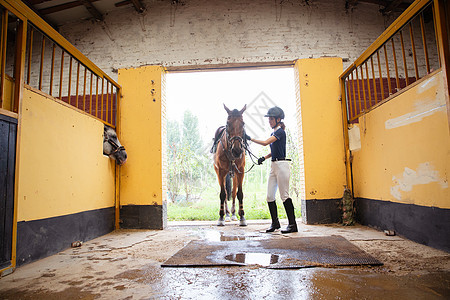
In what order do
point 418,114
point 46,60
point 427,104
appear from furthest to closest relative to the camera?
point 46,60
point 418,114
point 427,104

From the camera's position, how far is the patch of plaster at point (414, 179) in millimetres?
2673

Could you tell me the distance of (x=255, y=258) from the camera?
7.97 feet

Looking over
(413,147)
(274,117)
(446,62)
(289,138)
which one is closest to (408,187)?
(413,147)

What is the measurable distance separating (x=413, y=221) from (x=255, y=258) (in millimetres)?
1920

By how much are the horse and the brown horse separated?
5.74 feet

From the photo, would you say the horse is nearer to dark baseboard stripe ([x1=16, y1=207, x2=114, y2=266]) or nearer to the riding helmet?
dark baseboard stripe ([x1=16, y1=207, x2=114, y2=266])

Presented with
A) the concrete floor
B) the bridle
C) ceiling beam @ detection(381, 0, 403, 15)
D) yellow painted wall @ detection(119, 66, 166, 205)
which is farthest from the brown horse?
ceiling beam @ detection(381, 0, 403, 15)

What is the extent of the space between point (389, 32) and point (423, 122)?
1.31 metres

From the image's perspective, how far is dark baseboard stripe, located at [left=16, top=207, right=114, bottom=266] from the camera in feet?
8.20

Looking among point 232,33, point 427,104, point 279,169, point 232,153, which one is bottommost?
point 279,169

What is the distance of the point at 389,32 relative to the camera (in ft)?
11.0

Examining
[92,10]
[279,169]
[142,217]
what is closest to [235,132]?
[279,169]

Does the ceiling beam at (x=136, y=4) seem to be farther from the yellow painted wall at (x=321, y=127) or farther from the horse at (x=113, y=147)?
the yellow painted wall at (x=321, y=127)

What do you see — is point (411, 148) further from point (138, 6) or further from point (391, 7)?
point (138, 6)
